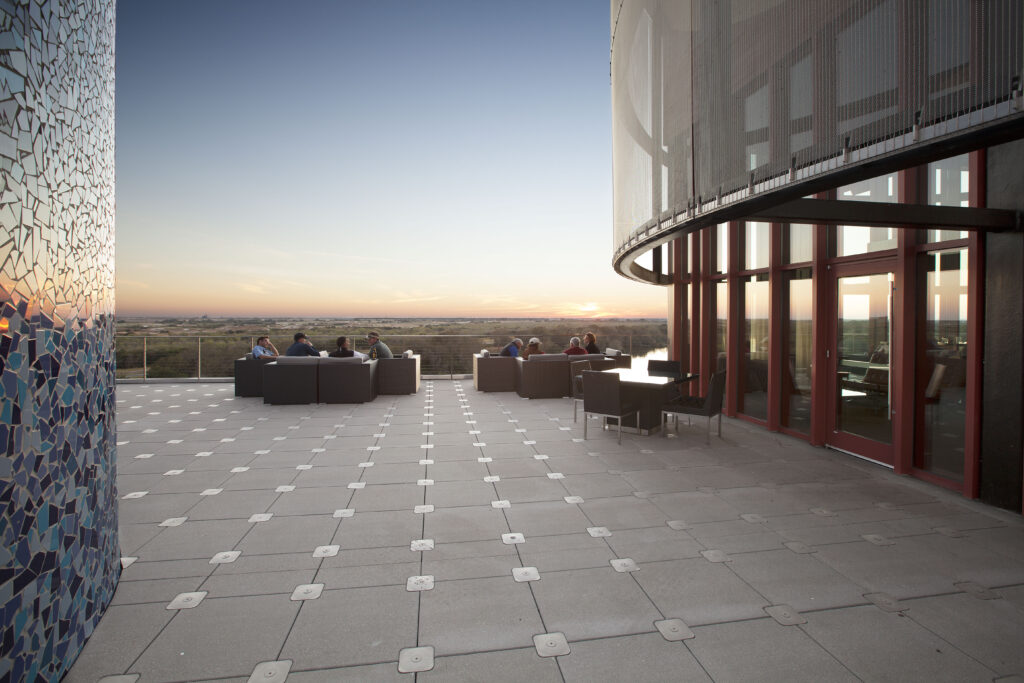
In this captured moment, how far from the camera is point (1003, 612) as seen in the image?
100 inches

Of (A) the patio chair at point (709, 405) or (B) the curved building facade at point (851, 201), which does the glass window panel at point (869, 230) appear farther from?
(A) the patio chair at point (709, 405)

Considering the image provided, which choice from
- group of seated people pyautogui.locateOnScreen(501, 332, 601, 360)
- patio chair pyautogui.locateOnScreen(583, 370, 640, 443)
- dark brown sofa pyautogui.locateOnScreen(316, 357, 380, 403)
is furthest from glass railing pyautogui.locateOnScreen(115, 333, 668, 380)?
patio chair pyautogui.locateOnScreen(583, 370, 640, 443)

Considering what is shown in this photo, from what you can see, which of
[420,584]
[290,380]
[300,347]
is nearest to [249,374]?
[300,347]

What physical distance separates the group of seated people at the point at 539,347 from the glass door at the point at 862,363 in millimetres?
4721

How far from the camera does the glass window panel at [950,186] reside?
4296mm

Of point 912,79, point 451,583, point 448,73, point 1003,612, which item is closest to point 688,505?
point 1003,612

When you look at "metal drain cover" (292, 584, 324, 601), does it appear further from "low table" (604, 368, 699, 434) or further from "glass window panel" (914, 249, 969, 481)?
"glass window panel" (914, 249, 969, 481)

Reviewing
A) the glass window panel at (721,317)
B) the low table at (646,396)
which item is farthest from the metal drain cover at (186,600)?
the glass window panel at (721,317)

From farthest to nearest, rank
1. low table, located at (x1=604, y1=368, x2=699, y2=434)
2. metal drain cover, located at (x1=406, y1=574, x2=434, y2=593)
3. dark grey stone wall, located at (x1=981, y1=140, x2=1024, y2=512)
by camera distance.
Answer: low table, located at (x1=604, y1=368, x2=699, y2=434), dark grey stone wall, located at (x1=981, y1=140, x2=1024, y2=512), metal drain cover, located at (x1=406, y1=574, x2=434, y2=593)

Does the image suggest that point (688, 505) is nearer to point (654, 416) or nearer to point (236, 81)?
point (654, 416)

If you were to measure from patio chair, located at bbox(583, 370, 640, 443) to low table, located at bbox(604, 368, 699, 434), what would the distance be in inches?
13.8

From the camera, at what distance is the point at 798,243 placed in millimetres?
6316

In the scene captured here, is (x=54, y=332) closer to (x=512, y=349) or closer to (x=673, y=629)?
(x=673, y=629)

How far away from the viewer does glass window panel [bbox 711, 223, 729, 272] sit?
7.83 metres
